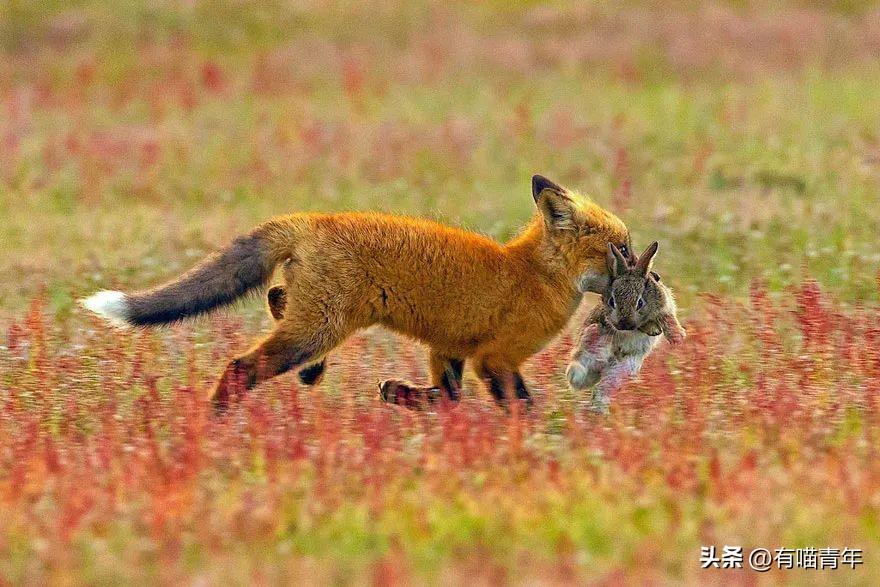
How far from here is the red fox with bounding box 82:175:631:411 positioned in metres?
7.50

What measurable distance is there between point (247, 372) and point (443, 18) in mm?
18466

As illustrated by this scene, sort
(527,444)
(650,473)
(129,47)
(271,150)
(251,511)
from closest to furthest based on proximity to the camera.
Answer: (251,511) → (650,473) → (527,444) → (271,150) → (129,47)

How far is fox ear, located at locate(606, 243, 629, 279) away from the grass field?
2.41 ft

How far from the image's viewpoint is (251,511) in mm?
5742

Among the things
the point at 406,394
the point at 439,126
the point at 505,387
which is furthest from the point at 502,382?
the point at 439,126

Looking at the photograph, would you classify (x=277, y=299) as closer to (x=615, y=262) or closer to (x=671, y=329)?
(x=615, y=262)

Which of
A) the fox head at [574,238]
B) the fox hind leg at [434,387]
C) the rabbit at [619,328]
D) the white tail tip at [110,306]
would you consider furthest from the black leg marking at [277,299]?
the rabbit at [619,328]

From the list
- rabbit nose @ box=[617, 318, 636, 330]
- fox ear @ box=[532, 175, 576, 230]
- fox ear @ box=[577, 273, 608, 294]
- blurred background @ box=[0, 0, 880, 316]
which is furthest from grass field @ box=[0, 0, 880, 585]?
fox ear @ box=[532, 175, 576, 230]

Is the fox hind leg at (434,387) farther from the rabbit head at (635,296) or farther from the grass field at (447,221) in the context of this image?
the rabbit head at (635,296)

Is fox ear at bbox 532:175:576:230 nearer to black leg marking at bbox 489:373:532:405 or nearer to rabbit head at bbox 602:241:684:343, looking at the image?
rabbit head at bbox 602:241:684:343

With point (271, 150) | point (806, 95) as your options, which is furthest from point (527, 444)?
point (806, 95)

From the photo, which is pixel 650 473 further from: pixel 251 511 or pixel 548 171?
pixel 548 171

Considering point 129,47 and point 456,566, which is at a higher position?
point 129,47

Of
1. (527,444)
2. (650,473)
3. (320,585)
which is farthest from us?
(527,444)
